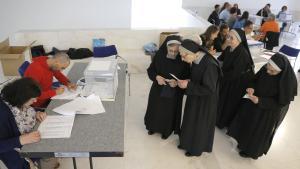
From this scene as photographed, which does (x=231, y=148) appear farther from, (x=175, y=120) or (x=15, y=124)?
(x=15, y=124)

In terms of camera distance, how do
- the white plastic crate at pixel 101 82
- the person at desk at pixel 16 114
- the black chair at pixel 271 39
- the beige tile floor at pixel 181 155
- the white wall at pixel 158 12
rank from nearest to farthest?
the person at desk at pixel 16 114, the white plastic crate at pixel 101 82, the beige tile floor at pixel 181 155, the black chair at pixel 271 39, the white wall at pixel 158 12

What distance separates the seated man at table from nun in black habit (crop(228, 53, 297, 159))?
6.88 feet

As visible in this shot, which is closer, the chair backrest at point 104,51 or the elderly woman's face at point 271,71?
the elderly woman's face at point 271,71

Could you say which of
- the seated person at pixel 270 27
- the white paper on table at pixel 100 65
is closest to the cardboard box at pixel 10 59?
the white paper on table at pixel 100 65

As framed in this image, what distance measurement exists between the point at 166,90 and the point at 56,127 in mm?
1457

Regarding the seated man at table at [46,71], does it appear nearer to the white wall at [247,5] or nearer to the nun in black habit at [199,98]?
the nun in black habit at [199,98]

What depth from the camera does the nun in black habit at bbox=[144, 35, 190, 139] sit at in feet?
9.88

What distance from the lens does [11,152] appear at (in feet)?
6.80

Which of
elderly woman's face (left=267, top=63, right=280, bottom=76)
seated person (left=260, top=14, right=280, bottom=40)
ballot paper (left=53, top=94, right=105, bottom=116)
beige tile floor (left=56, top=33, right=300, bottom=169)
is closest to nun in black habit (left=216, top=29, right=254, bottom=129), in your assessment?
beige tile floor (left=56, top=33, right=300, bottom=169)

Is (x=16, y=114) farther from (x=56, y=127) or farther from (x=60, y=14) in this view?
(x=60, y=14)

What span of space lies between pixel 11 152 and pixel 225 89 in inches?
109

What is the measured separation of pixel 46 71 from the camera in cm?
277

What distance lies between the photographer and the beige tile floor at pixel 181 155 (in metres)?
3.11

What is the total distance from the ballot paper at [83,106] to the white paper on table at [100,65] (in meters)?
0.28
